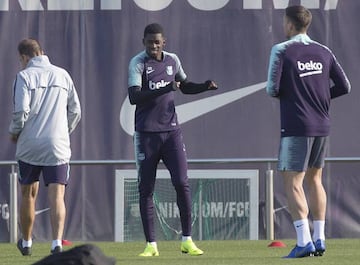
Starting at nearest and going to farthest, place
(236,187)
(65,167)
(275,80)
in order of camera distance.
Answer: (275,80) → (65,167) → (236,187)

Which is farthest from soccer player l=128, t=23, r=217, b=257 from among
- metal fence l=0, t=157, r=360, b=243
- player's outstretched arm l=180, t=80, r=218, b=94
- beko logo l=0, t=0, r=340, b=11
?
beko logo l=0, t=0, r=340, b=11

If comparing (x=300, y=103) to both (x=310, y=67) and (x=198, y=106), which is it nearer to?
(x=310, y=67)

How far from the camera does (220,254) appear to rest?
32.1 ft

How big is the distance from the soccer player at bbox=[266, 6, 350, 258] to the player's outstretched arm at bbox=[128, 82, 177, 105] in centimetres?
89

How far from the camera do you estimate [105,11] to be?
45.3ft

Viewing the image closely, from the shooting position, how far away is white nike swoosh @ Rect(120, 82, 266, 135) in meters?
13.7

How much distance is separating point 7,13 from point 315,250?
21.1 ft

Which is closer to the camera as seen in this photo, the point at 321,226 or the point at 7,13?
the point at 321,226

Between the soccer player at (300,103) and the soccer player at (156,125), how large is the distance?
89cm

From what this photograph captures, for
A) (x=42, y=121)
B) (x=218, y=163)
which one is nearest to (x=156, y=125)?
(x=42, y=121)

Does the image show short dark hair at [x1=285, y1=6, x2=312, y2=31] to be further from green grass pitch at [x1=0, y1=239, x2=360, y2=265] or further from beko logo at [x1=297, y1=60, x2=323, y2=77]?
green grass pitch at [x1=0, y1=239, x2=360, y2=265]

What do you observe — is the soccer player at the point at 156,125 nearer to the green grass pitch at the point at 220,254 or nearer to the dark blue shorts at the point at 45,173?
the green grass pitch at the point at 220,254

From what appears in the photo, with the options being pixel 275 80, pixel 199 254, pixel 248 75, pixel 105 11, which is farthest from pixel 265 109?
pixel 275 80

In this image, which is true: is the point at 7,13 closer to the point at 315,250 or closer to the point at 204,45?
the point at 204,45
